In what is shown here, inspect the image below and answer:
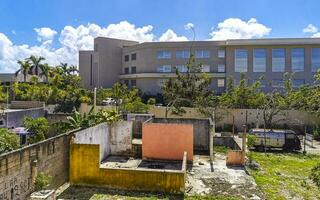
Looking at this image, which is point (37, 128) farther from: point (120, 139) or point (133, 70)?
point (133, 70)

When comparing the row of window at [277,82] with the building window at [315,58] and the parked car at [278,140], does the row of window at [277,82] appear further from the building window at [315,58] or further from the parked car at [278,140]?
the parked car at [278,140]

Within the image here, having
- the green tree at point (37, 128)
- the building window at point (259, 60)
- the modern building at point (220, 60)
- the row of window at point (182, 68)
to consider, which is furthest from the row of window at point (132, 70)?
the green tree at point (37, 128)

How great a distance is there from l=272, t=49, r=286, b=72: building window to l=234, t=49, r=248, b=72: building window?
169 inches

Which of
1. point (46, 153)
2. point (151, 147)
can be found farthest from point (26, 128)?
point (46, 153)

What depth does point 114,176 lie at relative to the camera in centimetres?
1423

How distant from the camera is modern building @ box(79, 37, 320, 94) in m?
49.6

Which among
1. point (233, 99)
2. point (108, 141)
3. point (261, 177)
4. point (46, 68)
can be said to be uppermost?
point (46, 68)

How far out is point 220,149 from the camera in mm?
23328

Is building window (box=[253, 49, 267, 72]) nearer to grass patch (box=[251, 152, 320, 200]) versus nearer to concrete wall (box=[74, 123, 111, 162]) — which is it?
grass patch (box=[251, 152, 320, 200])

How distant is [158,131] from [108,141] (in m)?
3.32

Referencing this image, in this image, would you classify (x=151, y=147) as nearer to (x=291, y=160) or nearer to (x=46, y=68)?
(x=291, y=160)

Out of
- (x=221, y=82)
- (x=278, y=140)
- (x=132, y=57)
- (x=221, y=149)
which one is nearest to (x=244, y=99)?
(x=278, y=140)

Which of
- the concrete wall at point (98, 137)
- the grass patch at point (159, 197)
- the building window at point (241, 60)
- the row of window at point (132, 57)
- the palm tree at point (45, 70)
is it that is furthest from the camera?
the row of window at point (132, 57)

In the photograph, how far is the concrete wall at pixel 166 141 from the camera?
63.8 ft
